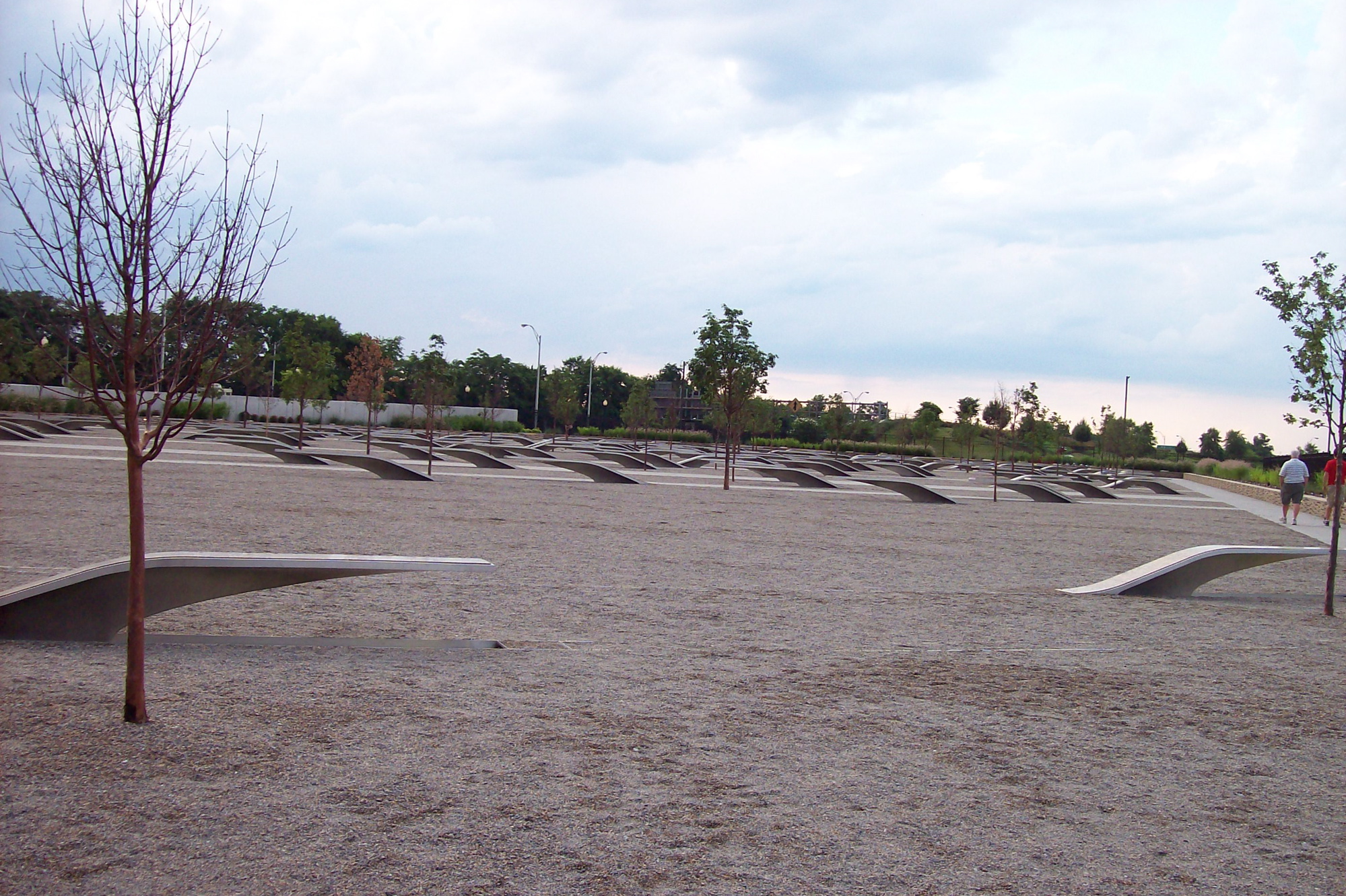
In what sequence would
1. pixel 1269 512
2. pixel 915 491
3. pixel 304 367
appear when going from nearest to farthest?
1. pixel 915 491
2. pixel 1269 512
3. pixel 304 367

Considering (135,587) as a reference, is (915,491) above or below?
below

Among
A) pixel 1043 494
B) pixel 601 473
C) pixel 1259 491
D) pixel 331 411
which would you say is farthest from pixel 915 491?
pixel 331 411

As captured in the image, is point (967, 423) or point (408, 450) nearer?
point (408, 450)

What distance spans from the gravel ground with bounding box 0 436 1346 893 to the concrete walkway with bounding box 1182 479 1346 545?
6.95m

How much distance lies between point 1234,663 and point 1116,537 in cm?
980

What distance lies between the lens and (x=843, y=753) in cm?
440

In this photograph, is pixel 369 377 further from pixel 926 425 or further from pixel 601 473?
pixel 926 425

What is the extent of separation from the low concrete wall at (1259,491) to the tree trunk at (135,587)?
2248cm

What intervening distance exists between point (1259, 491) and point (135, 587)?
32630 millimetres

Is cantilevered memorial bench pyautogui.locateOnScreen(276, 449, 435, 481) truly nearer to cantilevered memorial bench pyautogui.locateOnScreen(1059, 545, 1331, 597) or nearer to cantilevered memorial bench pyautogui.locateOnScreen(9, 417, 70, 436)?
cantilevered memorial bench pyautogui.locateOnScreen(1059, 545, 1331, 597)

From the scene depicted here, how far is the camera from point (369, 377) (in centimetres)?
4425

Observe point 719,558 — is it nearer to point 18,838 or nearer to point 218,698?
point 218,698

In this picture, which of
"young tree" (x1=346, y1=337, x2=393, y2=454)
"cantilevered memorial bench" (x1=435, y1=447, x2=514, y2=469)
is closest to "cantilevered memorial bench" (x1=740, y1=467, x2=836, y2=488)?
"cantilevered memorial bench" (x1=435, y1=447, x2=514, y2=469)

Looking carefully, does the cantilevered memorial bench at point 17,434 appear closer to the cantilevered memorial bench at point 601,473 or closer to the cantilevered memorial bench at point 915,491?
the cantilevered memorial bench at point 601,473
